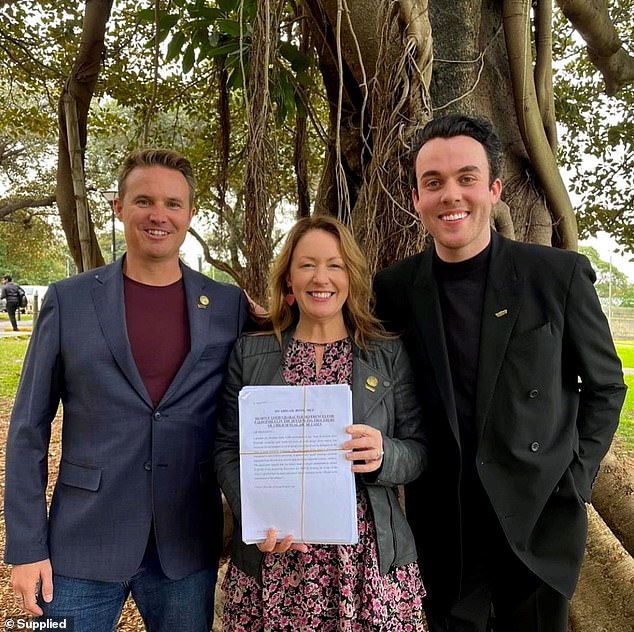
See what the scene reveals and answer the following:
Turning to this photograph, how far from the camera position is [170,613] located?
1734 mm

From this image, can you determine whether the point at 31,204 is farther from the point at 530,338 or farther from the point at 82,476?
the point at 530,338

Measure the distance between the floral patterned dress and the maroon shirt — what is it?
22.5 inches

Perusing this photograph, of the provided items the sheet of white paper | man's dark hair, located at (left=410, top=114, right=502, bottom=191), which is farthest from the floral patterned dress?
man's dark hair, located at (left=410, top=114, right=502, bottom=191)

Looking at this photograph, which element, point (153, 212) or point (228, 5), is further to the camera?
point (228, 5)

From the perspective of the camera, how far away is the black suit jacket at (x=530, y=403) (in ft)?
5.40

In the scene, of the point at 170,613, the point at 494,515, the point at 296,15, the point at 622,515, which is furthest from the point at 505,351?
the point at 296,15

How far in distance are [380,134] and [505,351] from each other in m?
1.05

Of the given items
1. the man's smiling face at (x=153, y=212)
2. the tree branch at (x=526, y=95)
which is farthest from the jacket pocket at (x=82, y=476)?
the tree branch at (x=526, y=95)

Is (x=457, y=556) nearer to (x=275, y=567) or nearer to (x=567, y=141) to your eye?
(x=275, y=567)

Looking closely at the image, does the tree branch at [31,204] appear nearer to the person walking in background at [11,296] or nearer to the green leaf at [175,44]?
the green leaf at [175,44]

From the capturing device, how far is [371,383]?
1.63 meters

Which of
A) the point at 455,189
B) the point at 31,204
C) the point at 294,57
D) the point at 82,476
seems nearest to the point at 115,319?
the point at 82,476

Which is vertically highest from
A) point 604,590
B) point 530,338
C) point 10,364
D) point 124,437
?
point 10,364

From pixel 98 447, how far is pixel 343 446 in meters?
0.68
